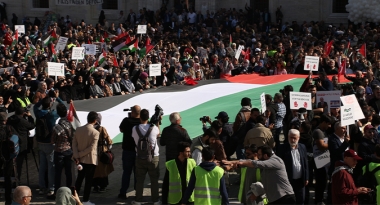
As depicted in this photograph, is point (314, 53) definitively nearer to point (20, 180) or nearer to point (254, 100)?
point (254, 100)

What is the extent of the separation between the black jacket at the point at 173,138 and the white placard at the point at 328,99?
3.24 metres

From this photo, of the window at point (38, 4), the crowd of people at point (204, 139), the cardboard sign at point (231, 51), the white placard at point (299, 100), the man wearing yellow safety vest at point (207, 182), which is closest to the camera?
the man wearing yellow safety vest at point (207, 182)

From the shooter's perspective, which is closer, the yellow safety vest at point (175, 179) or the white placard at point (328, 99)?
the yellow safety vest at point (175, 179)

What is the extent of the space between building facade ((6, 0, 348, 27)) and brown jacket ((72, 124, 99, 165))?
25337 millimetres

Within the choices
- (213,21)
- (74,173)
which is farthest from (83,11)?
(74,173)

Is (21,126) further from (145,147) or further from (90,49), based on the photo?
(90,49)

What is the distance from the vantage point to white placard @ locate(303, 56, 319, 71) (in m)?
21.1

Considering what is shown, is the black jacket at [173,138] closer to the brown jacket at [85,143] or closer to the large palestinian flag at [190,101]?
the brown jacket at [85,143]

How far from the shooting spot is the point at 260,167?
36.0 feet

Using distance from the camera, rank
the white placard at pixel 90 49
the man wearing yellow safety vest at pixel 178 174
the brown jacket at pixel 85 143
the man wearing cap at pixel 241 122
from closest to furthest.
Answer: the man wearing yellow safety vest at pixel 178 174, the brown jacket at pixel 85 143, the man wearing cap at pixel 241 122, the white placard at pixel 90 49

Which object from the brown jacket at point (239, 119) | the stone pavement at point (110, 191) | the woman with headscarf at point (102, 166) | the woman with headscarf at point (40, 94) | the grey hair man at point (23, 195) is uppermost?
the woman with headscarf at point (40, 94)

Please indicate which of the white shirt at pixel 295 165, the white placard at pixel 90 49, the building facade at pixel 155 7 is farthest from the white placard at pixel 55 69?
the building facade at pixel 155 7

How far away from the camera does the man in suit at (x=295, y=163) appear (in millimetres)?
12016

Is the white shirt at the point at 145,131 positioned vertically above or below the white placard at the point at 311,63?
below
